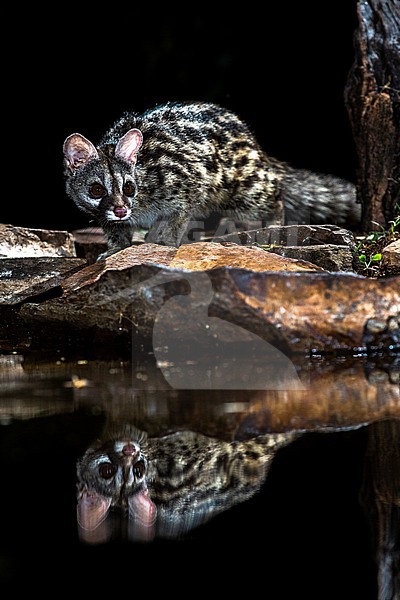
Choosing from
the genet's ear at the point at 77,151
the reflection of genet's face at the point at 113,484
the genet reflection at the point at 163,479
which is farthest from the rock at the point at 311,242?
the reflection of genet's face at the point at 113,484

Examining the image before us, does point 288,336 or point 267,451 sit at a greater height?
point 288,336

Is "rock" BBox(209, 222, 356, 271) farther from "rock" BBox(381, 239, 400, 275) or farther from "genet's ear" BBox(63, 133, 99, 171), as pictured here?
"genet's ear" BBox(63, 133, 99, 171)

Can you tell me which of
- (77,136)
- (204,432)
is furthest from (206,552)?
(77,136)

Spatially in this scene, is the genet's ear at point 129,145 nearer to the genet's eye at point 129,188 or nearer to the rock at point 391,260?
the genet's eye at point 129,188

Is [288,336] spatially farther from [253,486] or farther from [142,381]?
[253,486]

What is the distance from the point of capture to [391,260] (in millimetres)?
4566

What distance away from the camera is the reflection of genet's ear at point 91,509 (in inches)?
63.6

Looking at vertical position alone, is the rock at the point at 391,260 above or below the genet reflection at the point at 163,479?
above

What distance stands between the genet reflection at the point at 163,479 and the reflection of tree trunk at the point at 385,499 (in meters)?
0.24

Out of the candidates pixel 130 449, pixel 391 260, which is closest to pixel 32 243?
pixel 391 260

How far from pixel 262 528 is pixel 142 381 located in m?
1.50

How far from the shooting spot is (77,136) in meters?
5.22

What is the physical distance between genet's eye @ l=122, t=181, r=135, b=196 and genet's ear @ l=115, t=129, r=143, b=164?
18cm

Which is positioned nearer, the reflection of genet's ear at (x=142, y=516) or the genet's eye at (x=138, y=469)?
the reflection of genet's ear at (x=142, y=516)
